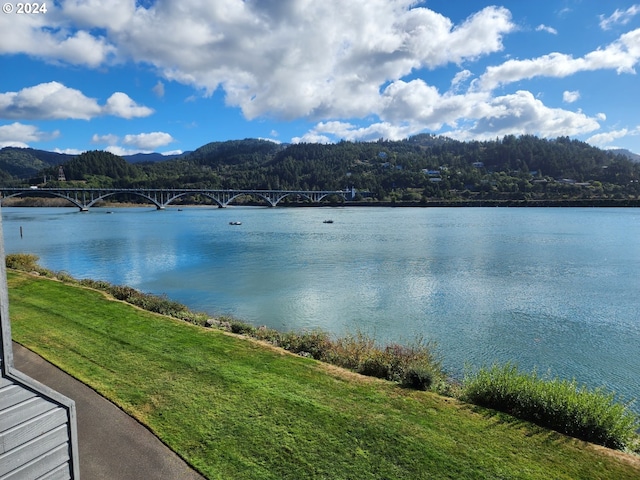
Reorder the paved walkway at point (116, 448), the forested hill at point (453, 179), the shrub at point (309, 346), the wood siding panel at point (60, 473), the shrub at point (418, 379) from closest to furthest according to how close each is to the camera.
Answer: the wood siding panel at point (60, 473) < the paved walkway at point (116, 448) < the shrub at point (418, 379) < the shrub at point (309, 346) < the forested hill at point (453, 179)

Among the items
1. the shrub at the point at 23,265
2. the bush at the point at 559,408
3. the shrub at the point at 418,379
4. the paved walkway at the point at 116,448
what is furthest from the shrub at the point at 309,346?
the shrub at the point at 23,265

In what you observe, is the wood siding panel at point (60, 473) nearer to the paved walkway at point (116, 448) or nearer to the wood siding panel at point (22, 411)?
the wood siding panel at point (22, 411)

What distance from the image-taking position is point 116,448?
5410 millimetres

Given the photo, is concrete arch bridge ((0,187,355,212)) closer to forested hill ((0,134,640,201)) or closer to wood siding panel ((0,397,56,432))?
forested hill ((0,134,640,201))

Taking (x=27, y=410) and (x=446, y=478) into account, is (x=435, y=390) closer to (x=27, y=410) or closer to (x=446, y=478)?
(x=446, y=478)

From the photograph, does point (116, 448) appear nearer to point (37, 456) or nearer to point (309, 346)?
point (37, 456)

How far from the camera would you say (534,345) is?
1459 cm

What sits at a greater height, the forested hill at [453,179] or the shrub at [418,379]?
the forested hill at [453,179]

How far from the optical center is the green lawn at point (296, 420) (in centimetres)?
533

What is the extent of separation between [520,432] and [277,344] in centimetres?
612

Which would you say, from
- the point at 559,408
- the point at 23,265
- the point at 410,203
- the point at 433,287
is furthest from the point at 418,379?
the point at 410,203

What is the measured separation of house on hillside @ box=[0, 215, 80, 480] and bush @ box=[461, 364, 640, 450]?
642 cm

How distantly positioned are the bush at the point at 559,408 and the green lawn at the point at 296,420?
47cm

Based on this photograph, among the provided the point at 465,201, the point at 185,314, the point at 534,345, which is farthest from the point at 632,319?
the point at 465,201
